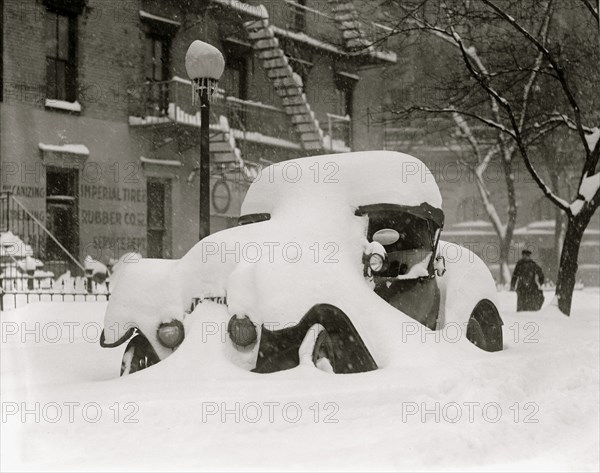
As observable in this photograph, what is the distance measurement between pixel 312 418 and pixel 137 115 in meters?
16.4

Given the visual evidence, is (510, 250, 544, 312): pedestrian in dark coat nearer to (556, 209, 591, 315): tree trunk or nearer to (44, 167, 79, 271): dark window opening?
(556, 209, 591, 315): tree trunk

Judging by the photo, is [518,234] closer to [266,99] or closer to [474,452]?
[266,99]


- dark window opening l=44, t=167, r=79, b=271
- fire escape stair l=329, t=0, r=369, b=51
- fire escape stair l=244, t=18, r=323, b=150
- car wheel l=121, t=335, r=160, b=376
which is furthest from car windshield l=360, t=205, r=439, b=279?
fire escape stair l=244, t=18, r=323, b=150

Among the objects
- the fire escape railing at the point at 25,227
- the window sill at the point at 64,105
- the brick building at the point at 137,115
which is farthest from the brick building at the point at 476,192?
the fire escape railing at the point at 25,227

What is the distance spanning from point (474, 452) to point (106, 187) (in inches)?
638

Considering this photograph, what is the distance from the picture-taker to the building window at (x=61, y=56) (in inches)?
754

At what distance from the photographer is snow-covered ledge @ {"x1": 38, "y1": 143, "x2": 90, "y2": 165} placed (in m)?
18.6

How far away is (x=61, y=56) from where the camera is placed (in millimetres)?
19422

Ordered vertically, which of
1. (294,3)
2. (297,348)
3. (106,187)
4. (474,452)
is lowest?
(474,452)

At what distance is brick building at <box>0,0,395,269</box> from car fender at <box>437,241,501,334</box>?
29.5 feet

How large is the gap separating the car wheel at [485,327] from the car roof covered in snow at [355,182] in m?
1.17

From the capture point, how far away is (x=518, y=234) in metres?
37.0

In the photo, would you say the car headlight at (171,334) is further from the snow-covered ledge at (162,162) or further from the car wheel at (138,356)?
the snow-covered ledge at (162,162)

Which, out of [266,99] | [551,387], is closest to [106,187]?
[266,99]
